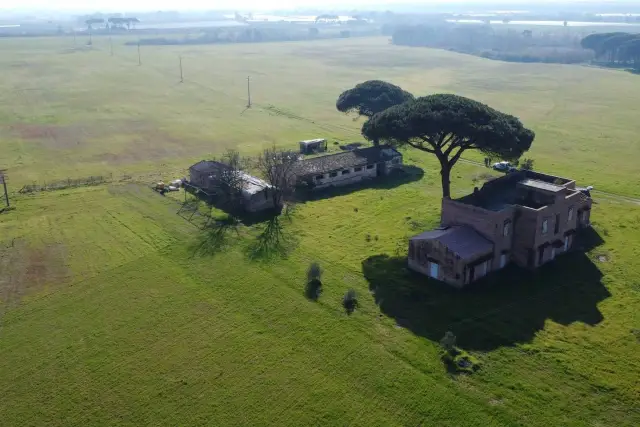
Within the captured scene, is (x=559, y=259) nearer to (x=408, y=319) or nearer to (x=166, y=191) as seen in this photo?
(x=408, y=319)

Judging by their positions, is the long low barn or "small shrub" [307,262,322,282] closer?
"small shrub" [307,262,322,282]

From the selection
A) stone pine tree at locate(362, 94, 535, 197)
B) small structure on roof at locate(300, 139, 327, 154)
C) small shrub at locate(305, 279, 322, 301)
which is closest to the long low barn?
Answer: stone pine tree at locate(362, 94, 535, 197)

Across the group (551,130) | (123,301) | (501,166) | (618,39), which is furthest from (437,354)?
(618,39)

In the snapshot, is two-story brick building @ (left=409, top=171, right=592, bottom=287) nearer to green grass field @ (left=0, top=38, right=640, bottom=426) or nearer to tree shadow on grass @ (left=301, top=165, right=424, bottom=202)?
green grass field @ (left=0, top=38, right=640, bottom=426)

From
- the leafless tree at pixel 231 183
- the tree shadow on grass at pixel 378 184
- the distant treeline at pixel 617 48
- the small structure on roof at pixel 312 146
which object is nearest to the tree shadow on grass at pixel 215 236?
the leafless tree at pixel 231 183

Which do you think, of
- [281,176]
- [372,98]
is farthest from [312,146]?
[281,176]
